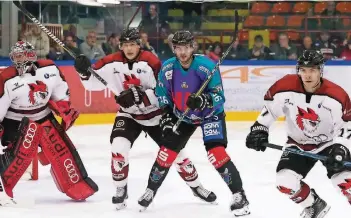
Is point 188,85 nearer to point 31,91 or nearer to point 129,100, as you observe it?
point 129,100

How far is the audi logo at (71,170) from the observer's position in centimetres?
480

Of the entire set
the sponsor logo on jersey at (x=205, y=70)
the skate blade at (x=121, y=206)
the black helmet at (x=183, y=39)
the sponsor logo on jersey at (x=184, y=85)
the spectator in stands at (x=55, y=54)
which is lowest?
the skate blade at (x=121, y=206)

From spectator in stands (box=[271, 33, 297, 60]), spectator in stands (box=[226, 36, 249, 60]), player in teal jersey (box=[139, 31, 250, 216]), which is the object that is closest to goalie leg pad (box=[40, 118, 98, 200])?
player in teal jersey (box=[139, 31, 250, 216])

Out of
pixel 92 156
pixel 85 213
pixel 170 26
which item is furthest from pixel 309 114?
pixel 170 26

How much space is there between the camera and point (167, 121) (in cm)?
443

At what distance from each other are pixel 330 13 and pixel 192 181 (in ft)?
18.7

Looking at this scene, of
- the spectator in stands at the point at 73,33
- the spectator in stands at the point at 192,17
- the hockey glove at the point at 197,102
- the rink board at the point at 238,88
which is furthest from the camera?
the spectator in stands at the point at 192,17

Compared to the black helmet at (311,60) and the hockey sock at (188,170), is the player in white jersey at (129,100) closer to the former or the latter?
the hockey sock at (188,170)

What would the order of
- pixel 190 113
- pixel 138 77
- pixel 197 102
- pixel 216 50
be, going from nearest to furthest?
1. pixel 197 102
2. pixel 190 113
3. pixel 138 77
4. pixel 216 50

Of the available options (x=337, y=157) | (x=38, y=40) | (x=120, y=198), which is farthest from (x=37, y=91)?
(x=38, y=40)

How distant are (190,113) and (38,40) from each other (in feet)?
16.2

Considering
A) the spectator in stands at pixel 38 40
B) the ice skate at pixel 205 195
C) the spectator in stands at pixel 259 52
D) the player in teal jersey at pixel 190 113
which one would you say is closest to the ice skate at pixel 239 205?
the player in teal jersey at pixel 190 113

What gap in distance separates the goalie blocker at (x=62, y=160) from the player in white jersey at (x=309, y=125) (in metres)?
1.32

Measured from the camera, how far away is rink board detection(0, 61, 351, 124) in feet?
28.4
